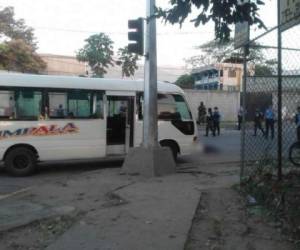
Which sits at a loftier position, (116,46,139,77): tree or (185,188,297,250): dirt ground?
(116,46,139,77): tree

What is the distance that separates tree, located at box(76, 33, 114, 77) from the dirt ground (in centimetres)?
3798

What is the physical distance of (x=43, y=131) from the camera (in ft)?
41.0

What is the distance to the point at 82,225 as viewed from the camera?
6.39 meters

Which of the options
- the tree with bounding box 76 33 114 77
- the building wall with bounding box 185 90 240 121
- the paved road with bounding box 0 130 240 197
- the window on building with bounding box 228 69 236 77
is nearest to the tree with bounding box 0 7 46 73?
the tree with bounding box 76 33 114 77

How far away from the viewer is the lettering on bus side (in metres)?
12.1

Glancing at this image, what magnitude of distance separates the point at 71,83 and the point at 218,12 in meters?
8.22

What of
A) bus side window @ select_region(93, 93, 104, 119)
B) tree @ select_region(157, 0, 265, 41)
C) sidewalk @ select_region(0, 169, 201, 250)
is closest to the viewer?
tree @ select_region(157, 0, 265, 41)

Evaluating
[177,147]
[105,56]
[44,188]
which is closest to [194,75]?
[105,56]

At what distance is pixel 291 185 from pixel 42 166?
843 centimetres

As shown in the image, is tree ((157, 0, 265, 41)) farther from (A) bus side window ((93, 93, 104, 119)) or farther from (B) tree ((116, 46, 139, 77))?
(B) tree ((116, 46, 139, 77))

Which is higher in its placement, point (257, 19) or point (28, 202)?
point (257, 19)

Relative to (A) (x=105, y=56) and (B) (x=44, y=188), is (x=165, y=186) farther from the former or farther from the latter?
(A) (x=105, y=56)

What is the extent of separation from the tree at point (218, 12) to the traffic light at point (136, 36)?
19.5 ft

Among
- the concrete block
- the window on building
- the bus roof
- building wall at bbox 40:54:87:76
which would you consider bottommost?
the concrete block
